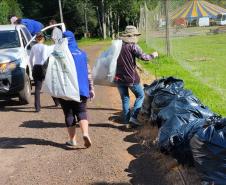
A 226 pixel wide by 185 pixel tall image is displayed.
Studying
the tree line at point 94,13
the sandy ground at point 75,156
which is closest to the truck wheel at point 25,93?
the sandy ground at point 75,156

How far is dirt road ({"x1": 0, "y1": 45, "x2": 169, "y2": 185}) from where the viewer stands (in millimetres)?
6188

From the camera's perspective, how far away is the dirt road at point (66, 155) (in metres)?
6.19

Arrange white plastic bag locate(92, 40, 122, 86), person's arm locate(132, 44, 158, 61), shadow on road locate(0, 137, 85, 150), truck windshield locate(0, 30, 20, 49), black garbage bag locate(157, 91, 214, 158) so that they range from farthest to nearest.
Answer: truck windshield locate(0, 30, 20, 49), white plastic bag locate(92, 40, 122, 86), person's arm locate(132, 44, 158, 61), shadow on road locate(0, 137, 85, 150), black garbage bag locate(157, 91, 214, 158)

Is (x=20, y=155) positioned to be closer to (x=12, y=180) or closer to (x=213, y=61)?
(x=12, y=180)

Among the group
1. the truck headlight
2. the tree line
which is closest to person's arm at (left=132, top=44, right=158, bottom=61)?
the truck headlight

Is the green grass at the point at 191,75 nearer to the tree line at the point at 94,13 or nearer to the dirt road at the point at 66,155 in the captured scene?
the dirt road at the point at 66,155

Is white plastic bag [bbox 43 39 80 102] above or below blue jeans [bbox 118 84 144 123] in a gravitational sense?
above

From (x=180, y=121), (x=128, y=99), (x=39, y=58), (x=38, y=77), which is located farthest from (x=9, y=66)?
(x=180, y=121)

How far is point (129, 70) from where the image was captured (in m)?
8.55

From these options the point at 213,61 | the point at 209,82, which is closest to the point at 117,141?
the point at 209,82

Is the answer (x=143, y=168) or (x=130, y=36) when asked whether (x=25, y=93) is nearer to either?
(x=130, y=36)

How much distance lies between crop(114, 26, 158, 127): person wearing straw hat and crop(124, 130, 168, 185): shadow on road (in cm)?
119

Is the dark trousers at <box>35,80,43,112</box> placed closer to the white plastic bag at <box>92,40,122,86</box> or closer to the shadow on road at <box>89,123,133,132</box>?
the white plastic bag at <box>92,40,122,86</box>

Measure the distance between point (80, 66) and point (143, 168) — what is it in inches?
76.9
